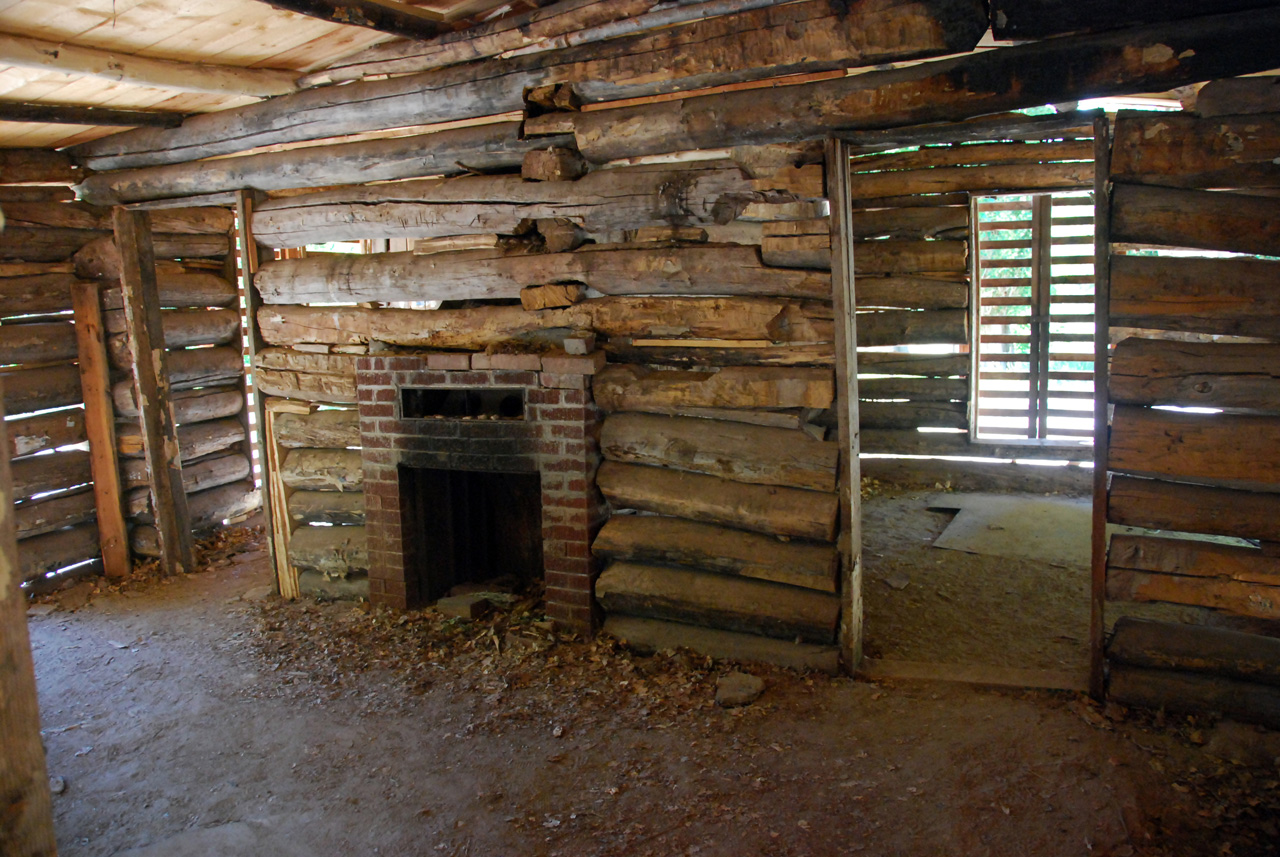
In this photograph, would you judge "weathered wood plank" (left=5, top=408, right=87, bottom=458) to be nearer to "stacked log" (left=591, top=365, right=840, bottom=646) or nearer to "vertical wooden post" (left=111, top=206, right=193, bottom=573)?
"vertical wooden post" (left=111, top=206, right=193, bottom=573)

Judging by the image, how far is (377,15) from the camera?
13.5 ft

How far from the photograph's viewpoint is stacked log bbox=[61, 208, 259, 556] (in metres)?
6.45

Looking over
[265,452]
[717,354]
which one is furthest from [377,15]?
[265,452]

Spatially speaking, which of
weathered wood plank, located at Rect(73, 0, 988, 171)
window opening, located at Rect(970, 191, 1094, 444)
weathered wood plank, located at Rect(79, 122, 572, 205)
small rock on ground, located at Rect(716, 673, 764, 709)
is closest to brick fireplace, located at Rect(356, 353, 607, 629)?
small rock on ground, located at Rect(716, 673, 764, 709)

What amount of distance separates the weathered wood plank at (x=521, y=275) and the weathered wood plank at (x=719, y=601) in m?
1.52

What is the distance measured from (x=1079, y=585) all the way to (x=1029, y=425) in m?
3.12

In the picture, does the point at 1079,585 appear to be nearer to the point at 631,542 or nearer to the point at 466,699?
the point at 631,542

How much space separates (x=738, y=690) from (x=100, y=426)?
211 inches

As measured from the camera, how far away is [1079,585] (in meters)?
5.52

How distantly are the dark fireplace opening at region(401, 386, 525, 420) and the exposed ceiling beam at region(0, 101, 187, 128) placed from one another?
8.62ft

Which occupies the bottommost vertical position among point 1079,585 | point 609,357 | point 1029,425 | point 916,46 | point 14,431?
point 1079,585

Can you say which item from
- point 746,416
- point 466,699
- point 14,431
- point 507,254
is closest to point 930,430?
point 746,416

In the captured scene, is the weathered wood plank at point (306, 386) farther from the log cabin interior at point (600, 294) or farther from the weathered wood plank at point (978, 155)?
the weathered wood plank at point (978, 155)

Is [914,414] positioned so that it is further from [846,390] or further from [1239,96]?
[1239,96]
